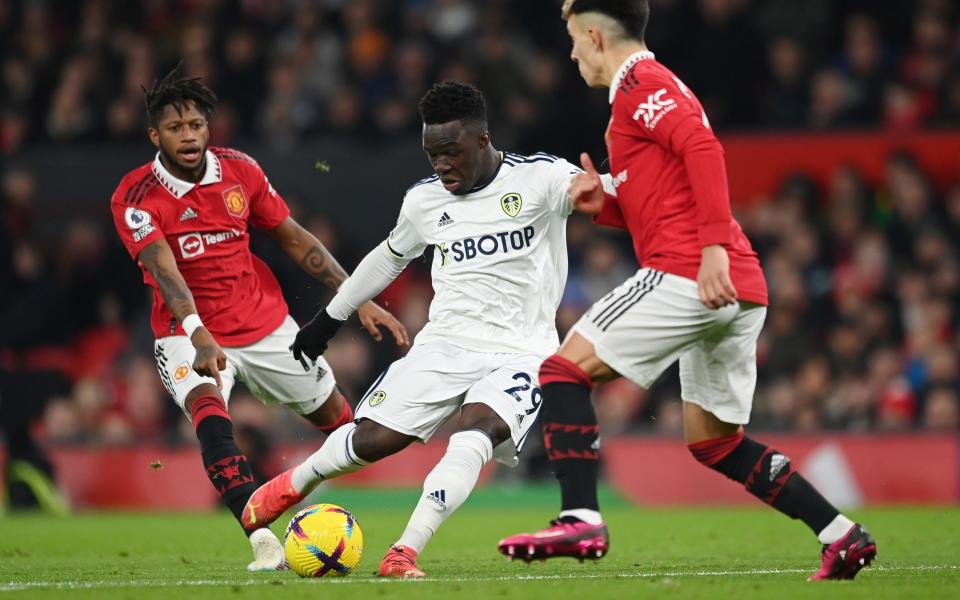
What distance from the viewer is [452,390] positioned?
6664mm

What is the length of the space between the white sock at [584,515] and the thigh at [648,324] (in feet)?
1.74

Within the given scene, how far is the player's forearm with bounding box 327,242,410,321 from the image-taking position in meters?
7.05

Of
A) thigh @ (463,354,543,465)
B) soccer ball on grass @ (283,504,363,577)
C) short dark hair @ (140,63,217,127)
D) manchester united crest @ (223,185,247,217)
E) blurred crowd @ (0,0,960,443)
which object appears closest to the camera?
soccer ball on grass @ (283,504,363,577)

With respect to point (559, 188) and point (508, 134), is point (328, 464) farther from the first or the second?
point (508, 134)

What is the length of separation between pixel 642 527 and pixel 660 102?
5091 millimetres

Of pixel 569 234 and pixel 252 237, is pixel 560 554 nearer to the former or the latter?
pixel 252 237

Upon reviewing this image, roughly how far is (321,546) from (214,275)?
6.04ft

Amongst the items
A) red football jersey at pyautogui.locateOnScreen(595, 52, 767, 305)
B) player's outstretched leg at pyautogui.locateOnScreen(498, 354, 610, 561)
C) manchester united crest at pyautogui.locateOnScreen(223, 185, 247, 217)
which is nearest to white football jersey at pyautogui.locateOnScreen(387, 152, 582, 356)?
red football jersey at pyautogui.locateOnScreen(595, 52, 767, 305)

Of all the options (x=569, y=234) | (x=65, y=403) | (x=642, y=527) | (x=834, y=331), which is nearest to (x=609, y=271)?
(x=569, y=234)

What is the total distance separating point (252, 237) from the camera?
44.8ft

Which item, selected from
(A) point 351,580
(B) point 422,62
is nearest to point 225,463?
(A) point 351,580

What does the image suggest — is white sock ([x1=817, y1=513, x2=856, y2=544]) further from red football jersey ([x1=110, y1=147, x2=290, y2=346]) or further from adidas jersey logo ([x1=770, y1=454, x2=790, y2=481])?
red football jersey ([x1=110, y1=147, x2=290, y2=346])

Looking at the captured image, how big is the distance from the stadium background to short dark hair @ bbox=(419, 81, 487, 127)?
5557mm

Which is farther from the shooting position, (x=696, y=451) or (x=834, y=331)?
(x=834, y=331)
